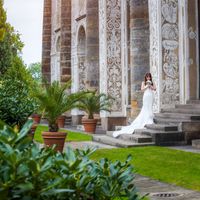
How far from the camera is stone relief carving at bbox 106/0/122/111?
61.4 feet

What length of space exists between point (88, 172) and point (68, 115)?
22072mm

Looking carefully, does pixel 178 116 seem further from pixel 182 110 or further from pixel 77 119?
pixel 77 119

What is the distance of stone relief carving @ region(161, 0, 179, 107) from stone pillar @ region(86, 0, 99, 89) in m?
5.90

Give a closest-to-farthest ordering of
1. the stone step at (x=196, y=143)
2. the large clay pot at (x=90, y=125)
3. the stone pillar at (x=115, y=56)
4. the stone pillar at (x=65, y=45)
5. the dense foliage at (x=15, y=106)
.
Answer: the stone step at (x=196, y=143)
the dense foliage at (x=15, y=106)
the large clay pot at (x=90, y=125)
the stone pillar at (x=115, y=56)
the stone pillar at (x=65, y=45)

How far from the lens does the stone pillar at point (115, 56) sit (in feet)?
61.3

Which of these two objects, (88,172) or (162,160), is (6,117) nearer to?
(162,160)

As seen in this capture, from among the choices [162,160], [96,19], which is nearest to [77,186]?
[162,160]

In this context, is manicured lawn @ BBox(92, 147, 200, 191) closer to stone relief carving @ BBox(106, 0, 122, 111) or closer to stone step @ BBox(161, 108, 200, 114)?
stone step @ BBox(161, 108, 200, 114)

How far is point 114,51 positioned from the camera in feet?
61.4

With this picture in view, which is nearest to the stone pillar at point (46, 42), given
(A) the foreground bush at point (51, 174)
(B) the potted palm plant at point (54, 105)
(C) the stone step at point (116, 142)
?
(C) the stone step at point (116, 142)

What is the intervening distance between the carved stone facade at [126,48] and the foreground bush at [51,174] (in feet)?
39.8

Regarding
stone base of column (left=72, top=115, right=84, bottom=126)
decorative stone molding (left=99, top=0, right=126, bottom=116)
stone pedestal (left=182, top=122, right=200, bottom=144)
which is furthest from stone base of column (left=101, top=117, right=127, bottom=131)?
stone pedestal (left=182, top=122, right=200, bottom=144)

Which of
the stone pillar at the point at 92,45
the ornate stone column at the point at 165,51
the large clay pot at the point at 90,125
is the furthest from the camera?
the stone pillar at the point at 92,45

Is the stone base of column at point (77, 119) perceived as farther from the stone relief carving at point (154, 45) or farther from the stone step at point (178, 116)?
the stone step at point (178, 116)
